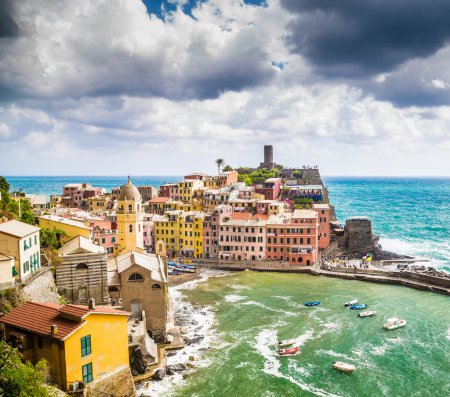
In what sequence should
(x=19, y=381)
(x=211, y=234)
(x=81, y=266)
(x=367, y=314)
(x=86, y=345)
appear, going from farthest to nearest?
(x=211, y=234), (x=367, y=314), (x=81, y=266), (x=86, y=345), (x=19, y=381)

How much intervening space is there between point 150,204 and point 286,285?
5737cm

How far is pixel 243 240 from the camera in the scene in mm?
83062

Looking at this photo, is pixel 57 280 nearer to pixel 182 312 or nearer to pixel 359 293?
pixel 182 312

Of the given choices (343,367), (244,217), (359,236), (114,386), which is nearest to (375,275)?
(359,236)

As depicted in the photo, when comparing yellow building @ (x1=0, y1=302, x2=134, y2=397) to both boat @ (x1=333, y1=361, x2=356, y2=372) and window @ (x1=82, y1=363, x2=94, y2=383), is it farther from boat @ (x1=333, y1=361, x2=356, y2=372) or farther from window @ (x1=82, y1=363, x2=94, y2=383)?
boat @ (x1=333, y1=361, x2=356, y2=372)

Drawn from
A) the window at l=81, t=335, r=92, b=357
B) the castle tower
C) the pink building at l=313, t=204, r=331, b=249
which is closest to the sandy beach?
the castle tower

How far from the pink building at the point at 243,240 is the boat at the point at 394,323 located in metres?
35.0

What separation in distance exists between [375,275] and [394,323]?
23.4 metres

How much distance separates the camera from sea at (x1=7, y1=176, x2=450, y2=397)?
116ft

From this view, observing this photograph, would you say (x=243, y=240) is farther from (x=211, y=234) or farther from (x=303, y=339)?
(x=303, y=339)

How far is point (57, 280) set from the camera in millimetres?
39625

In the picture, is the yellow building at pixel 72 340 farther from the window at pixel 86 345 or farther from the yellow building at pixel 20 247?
the yellow building at pixel 20 247

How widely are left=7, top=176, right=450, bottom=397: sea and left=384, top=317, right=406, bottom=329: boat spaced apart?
924mm

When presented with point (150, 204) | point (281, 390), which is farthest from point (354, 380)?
point (150, 204)
